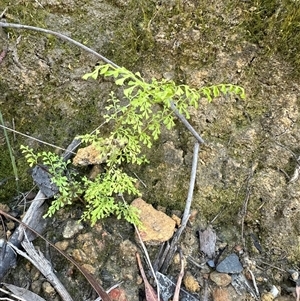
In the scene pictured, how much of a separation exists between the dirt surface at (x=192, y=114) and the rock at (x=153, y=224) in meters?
0.07

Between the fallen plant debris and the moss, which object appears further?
the moss

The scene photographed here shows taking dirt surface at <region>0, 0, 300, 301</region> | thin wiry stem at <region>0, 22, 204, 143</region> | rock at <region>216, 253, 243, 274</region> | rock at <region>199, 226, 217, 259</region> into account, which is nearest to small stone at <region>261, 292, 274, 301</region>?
dirt surface at <region>0, 0, 300, 301</region>

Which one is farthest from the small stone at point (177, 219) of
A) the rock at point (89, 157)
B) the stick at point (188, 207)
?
the rock at point (89, 157)

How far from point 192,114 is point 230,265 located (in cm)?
92

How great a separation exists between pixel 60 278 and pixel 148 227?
1.83ft

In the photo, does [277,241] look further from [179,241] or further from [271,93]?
[271,93]

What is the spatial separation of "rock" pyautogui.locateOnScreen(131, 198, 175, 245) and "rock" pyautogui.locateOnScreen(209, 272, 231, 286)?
33 centimetres

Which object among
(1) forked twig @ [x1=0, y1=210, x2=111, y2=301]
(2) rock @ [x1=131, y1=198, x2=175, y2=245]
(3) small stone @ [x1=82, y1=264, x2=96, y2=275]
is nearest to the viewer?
(1) forked twig @ [x1=0, y1=210, x2=111, y2=301]

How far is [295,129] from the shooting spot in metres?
2.29

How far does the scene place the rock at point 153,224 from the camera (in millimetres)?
2197

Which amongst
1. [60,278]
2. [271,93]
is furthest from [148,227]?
[271,93]

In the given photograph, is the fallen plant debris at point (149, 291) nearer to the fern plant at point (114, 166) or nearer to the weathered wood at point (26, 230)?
the fern plant at point (114, 166)

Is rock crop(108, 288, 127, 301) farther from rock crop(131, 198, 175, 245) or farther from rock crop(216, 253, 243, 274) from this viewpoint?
rock crop(216, 253, 243, 274)

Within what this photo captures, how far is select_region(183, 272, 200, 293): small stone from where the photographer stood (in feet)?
6.95
